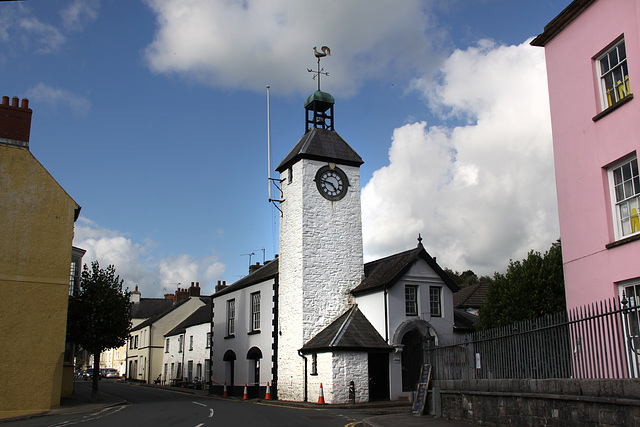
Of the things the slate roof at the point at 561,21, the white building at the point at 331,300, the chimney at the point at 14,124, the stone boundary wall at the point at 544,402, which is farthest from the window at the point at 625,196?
the chimney at the point at 14,124

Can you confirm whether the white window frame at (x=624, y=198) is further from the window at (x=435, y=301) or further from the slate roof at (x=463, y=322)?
the slate roof at (x=463, y=322)

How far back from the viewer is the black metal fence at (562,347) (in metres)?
9.91

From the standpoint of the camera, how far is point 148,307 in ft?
234

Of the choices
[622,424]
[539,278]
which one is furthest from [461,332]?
[622,424]

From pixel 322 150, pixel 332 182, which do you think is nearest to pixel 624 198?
pixel 332 182

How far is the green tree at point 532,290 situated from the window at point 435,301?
433 centimetres

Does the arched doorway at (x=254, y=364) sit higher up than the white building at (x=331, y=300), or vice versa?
the white building at (x=331, y=300)

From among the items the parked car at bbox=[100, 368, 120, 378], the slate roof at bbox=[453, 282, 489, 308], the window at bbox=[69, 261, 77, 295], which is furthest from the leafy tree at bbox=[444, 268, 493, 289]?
the window at bbox=[69, 261, 77, 295]

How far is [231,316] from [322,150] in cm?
1261

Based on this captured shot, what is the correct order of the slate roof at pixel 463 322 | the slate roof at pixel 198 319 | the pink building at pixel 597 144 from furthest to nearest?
the slate roof at pixel 198 319 → the slate roof at pixel 463 322 → the pink building at pixel 597 144

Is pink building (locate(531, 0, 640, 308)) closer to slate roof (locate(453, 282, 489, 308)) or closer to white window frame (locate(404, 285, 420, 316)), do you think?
white window frame (locate(404, 285, 420, 316))

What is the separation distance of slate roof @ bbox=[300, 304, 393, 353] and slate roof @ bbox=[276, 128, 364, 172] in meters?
→ 8.02

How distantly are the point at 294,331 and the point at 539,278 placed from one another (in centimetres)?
1176

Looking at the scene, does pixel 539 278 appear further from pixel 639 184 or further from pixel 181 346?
pixel 181 346
